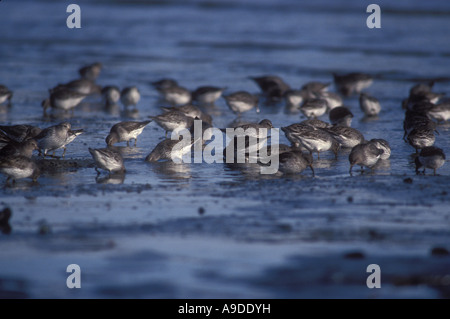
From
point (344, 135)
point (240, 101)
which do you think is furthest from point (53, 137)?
point (240, 101)

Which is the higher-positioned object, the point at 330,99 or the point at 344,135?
the point at 330,99

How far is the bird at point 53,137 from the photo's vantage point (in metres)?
11.8

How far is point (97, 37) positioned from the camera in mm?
33656

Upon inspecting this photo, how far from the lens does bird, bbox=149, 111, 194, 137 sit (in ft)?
47.2

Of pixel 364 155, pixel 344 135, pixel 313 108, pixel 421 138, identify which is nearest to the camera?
pixel 364 155

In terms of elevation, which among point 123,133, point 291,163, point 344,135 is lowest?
point 291,163

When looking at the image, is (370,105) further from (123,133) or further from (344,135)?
(123,133)

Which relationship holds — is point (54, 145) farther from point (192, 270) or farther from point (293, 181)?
point (192, 270)

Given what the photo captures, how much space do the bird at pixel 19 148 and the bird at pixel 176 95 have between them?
7.28 metres

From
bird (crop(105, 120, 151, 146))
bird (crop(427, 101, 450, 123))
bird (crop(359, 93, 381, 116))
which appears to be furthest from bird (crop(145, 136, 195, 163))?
bird (crop(359, 93, 381, 116))

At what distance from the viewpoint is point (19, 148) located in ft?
36.8

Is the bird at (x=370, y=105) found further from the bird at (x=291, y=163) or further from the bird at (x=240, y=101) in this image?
the bird at (x=291, y=163)

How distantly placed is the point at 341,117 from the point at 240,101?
272 cm
